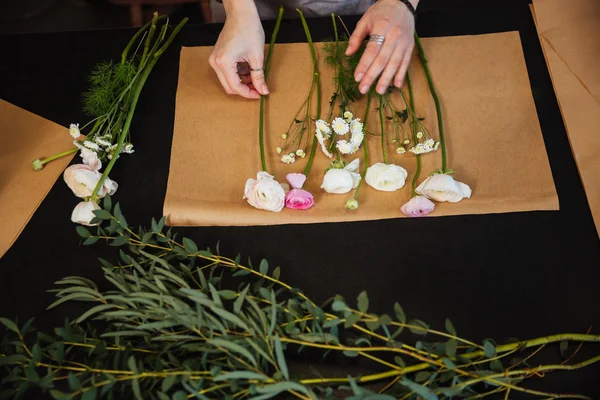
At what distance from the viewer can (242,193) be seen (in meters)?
1.05

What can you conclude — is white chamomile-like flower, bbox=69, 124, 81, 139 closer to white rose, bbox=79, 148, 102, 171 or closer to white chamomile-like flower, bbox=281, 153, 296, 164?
white rose, bbox=79, 148, 102, 171

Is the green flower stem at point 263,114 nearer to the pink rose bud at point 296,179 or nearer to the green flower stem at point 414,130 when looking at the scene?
the pink rose bud at point 296,179

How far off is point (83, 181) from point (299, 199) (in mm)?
388

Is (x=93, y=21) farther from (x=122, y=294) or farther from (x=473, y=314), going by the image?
(x=473, y=314)

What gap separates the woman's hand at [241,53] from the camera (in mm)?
1143

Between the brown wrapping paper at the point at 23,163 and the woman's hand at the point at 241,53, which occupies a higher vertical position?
the woman's hand at the point at 241,53

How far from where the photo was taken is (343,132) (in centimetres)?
106

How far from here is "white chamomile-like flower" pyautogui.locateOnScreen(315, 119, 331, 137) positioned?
1.06m

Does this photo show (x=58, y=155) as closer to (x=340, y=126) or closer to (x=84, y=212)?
(x=84, y=212)

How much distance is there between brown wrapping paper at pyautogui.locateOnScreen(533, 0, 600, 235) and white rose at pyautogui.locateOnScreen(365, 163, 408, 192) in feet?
1.10

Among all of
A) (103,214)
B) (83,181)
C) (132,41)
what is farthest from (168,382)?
(132,41)

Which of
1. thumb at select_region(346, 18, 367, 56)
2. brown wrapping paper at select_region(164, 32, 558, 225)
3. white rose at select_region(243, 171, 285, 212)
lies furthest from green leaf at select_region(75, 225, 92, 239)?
thumb at select_region(346, 18, 367, 56)

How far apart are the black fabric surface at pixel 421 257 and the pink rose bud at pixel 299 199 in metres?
0.04

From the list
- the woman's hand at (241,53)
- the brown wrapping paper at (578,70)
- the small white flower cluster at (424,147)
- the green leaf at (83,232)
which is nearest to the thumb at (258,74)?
the woman's hand at (241,53)
